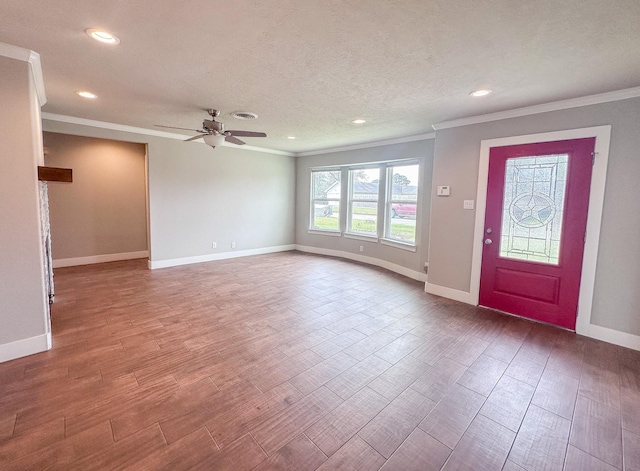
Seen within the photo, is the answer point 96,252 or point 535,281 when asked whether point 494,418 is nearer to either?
point 535,281

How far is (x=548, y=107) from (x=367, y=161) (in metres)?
3.26

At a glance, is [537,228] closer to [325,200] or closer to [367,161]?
[367,161]

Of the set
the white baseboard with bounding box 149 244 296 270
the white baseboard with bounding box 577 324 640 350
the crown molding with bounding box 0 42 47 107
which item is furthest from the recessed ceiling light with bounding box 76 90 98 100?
the white baseboard with bounding box 577 324 640 350

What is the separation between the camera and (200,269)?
5531 millimetres

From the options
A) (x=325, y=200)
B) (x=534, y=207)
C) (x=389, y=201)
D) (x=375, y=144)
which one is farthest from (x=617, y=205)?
(x=325, y=200)

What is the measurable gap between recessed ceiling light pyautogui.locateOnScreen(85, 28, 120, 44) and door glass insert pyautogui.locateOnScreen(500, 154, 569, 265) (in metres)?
4.15

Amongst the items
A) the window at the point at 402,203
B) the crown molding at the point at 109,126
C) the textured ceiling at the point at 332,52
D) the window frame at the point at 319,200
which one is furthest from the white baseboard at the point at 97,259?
the window at the point at 402,203

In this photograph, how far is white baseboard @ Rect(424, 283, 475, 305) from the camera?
4.07 m

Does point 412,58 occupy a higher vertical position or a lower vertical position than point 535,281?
higher

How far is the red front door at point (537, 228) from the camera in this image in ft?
10.3

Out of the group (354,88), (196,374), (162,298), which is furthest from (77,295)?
(354,88)

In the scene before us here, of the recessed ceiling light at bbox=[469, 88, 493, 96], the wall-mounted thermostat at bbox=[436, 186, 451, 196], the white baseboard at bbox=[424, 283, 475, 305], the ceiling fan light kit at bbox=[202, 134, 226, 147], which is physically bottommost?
the white baseboard at bbox=[424, 283, 475, 305]

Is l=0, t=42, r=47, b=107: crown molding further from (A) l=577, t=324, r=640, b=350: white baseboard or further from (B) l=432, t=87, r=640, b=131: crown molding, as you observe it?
(A) l=577, t=324, r=640, b=350: white baseboard

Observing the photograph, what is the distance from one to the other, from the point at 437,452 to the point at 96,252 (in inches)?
269
